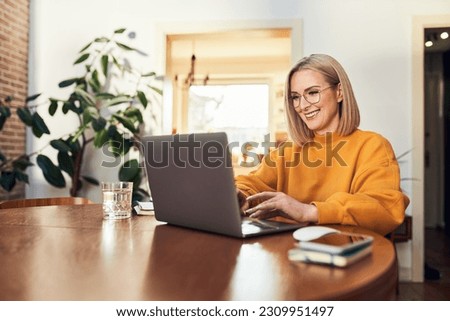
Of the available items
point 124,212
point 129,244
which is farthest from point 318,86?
point 129,244

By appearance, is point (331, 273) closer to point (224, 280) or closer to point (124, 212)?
point (224, 280)

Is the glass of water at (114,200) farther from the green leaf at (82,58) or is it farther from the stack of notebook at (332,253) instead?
the green leaf at (82,58)

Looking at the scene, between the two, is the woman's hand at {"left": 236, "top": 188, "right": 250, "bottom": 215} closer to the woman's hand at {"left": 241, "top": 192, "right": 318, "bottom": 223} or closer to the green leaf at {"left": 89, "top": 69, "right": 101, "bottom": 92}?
the woman's hand at {"left": 241, "top": 192, "right": 318, "bottom": 223}

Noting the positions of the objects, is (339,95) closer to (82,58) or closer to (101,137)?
(101,137)

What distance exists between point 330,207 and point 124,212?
2.23 feet

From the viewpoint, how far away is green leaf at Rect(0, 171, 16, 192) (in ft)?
11.0

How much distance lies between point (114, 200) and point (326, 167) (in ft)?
2.37

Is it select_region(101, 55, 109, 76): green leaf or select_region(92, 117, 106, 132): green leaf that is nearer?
select_region(92, 117, 106, 132): green leaf

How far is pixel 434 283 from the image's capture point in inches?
132

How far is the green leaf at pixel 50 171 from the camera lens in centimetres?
348

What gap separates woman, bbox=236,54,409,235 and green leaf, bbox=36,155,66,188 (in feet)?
7.82

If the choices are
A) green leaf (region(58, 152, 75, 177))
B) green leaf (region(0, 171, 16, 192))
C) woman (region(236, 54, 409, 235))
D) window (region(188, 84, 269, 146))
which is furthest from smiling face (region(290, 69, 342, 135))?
window (region(188, 84, 269, 146))

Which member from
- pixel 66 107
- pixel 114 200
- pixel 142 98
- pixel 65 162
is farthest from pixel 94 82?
pixel 114 200
